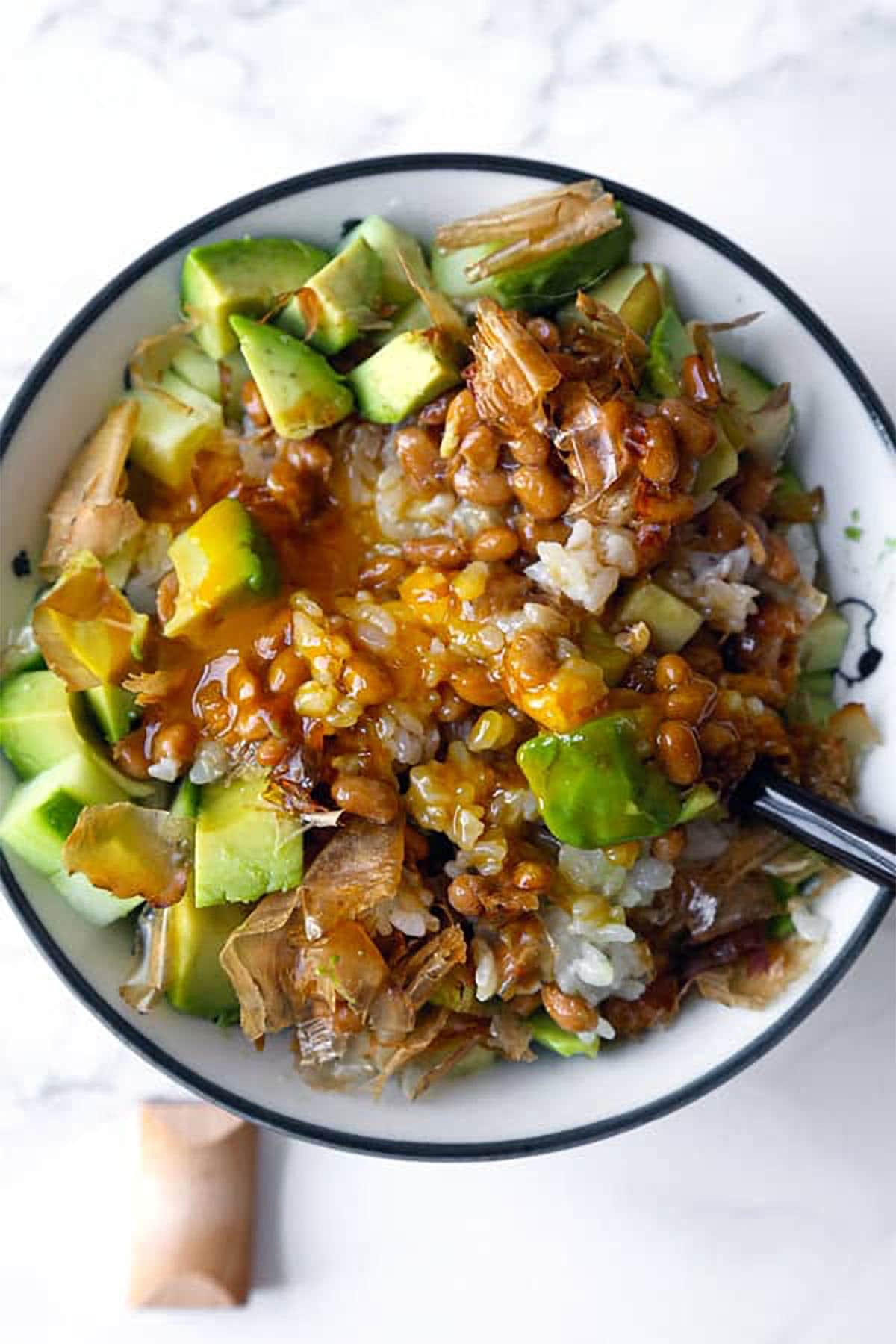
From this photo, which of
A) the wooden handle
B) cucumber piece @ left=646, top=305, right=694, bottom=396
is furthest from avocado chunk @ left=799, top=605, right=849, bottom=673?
the wooden handle

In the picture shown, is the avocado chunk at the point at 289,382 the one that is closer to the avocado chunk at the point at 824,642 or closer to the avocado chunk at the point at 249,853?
the avocado chunk at the point at 249,853

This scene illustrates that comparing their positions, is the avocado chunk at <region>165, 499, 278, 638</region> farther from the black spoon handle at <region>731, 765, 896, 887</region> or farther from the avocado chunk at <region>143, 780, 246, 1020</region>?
the black spoon handle at <region>731, 765, 896, 887</region>

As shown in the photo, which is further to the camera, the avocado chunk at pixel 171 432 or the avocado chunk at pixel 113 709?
the avocado chunk at pixel 171 432

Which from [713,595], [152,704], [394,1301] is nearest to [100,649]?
[152,704]

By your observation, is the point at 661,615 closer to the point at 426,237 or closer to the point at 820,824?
the point at 820,824

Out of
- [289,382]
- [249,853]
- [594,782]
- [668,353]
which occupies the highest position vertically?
[668,353]

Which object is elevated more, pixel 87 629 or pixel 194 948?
pixel 87 629

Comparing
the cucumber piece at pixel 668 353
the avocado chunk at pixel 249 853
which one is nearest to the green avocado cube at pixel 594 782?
the avocado chunk at pixel 249 853

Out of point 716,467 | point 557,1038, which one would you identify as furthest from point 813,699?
point 557,1038

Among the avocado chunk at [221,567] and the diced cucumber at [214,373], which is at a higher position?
the diced cucumber at [214,373]
